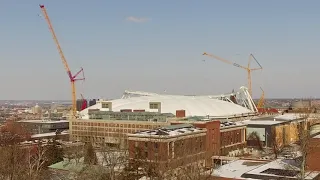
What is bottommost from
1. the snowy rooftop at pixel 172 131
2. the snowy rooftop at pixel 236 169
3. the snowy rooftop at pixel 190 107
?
the snowy rooftop at pixel 236 169

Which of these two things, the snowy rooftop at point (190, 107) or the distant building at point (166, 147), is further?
the snowy rooftop at point (190, 107)

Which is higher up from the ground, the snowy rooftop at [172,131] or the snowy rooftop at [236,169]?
the snowy rooftop at [172,131]

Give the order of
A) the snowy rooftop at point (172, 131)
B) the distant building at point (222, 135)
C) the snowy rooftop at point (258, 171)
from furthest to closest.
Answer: the distant building at point (222, 135)
the snowy rooftop at point (172, 131)
the snowy rooftop at point (258, 171)

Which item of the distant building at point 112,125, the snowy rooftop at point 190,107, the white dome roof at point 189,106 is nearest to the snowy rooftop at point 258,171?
the distant building at point 112,125

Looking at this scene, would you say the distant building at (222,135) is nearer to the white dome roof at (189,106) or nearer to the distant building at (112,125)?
the distant building at (112,125)

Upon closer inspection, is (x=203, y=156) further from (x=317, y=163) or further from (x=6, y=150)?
(x=6, y=150)

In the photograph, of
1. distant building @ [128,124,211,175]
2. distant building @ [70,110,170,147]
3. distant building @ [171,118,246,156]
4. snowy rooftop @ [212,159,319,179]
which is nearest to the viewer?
snowy rooftop @ [212,159,319,179]

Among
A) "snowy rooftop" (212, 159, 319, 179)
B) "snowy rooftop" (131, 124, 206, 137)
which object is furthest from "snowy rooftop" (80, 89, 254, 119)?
"snowy rooftop" (212, 159, 319, 179)

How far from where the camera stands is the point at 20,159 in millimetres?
A: 54125

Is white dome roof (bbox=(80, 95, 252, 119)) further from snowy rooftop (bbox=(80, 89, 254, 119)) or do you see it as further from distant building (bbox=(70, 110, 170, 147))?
distant building (bbox=(70, 110, 170, 147))

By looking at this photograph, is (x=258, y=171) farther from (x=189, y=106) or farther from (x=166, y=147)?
(x=189, y=106)

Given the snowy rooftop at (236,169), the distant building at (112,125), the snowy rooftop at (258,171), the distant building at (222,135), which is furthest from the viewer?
the distant building at (112,125)

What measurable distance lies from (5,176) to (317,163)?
30740 millimetres

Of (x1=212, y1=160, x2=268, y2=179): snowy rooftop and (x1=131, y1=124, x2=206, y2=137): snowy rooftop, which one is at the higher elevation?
(x1=131, y1=124, x2=206, y2=137): snowy rooftop
